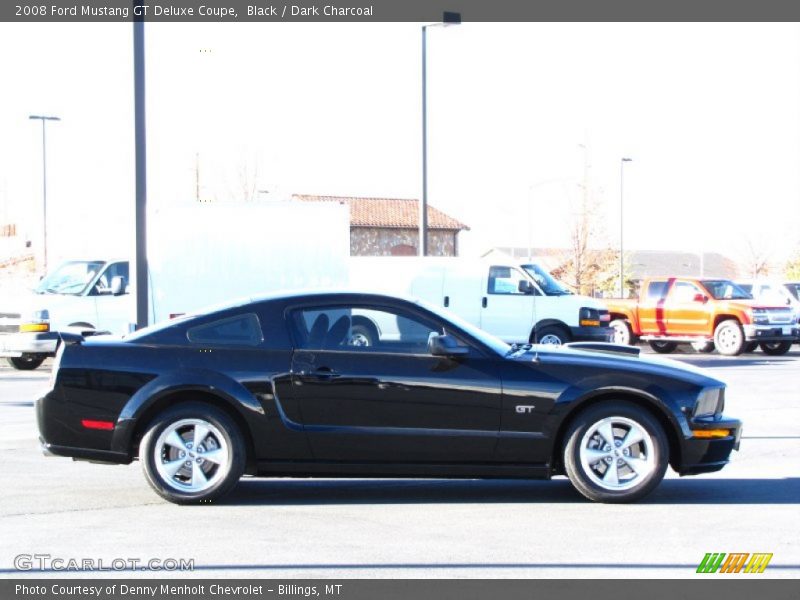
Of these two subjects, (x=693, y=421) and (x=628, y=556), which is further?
(x=693, y=421)

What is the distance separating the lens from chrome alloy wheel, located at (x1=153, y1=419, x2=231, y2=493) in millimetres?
7742

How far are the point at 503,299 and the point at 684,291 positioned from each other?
267 inches

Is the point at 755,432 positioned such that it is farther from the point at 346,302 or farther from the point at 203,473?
the point at 203,473

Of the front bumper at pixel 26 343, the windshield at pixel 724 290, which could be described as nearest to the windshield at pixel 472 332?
the front bumper at pixel 26 343

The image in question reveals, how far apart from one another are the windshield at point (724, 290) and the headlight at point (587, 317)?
5.82 meters

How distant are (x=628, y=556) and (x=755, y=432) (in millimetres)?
6117

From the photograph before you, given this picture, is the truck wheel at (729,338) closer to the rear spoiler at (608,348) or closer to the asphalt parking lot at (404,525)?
the asphalt parking lot at (404,525)

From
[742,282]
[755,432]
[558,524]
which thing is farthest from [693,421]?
[742,282]

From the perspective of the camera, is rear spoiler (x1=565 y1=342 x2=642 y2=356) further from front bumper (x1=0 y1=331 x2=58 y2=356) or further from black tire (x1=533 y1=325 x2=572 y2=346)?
Answer: front bumper (x1=0 y1=331 x2=58 y2=356)

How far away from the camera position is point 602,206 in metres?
49.4

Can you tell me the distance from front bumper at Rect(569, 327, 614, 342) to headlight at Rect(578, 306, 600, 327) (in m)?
0.08

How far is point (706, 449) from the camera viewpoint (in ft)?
25.6

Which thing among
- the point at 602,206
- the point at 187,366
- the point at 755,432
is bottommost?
the point at 755,432

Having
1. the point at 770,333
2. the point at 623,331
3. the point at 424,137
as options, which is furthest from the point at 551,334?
the point at 770,333
